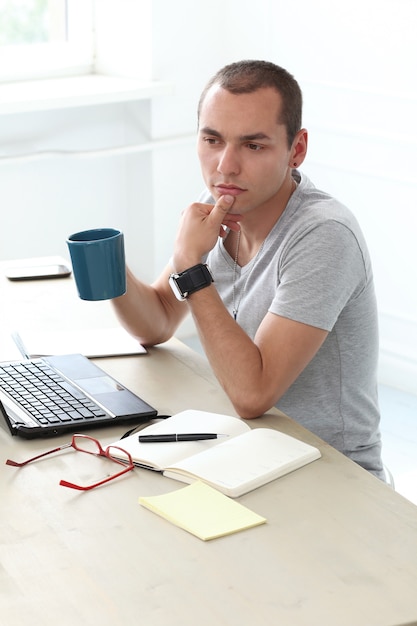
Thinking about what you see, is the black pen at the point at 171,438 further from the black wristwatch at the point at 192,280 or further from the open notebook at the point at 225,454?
the black wristwatch at the point at 192,280

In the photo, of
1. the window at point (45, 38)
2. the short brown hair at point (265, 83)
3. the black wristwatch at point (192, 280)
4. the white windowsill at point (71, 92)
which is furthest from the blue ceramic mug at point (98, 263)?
the window at point (45, 38)

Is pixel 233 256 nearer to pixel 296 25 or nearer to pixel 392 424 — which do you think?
pixel 392 424

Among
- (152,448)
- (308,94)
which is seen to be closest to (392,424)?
(308,94)

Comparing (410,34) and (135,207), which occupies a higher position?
(410,34)

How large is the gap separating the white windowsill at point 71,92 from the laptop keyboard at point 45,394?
1735mm

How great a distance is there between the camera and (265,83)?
1.83m

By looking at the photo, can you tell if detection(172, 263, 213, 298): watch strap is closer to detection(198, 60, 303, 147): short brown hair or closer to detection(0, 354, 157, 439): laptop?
detection(0, 354, 157, 439): laptop

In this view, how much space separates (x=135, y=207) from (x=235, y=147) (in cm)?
208

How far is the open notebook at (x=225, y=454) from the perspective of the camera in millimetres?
1403

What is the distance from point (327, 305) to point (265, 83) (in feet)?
1.42

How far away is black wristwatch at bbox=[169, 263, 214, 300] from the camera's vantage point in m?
1.75

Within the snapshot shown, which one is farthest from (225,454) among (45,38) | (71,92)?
(45,38)

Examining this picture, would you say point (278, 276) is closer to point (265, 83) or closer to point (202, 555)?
point (265, 83)

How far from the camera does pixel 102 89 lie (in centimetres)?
355
